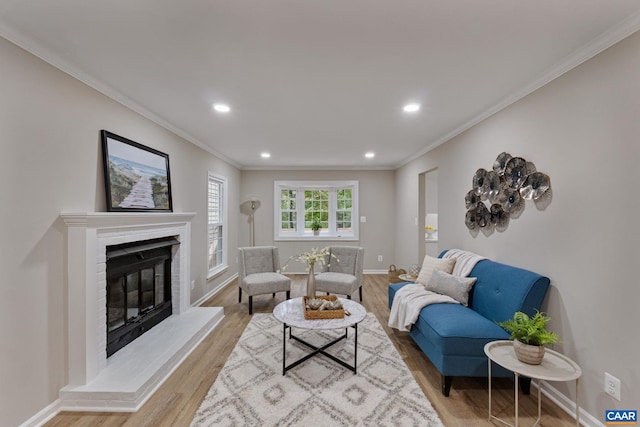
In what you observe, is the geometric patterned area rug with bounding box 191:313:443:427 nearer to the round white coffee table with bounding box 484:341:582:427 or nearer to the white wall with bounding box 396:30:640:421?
the round white coffee table with bounding box 484:341:582:427

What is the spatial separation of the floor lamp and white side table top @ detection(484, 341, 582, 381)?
4.98 metres

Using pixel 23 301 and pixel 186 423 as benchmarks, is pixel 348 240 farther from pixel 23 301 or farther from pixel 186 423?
pixel 23 301

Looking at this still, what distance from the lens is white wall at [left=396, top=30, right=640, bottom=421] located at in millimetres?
1565

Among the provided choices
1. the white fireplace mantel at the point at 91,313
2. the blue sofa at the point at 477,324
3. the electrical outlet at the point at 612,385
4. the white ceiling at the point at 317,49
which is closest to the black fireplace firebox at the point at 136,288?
the white fireplace mantel at the point at 91,313

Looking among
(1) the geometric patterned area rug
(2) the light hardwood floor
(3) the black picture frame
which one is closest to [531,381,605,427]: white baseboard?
(2) the light hardwood floor

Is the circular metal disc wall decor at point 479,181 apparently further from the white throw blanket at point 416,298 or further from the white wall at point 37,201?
the white wall at point 37,201

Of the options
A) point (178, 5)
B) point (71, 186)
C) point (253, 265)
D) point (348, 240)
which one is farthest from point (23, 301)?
point (348, 240)

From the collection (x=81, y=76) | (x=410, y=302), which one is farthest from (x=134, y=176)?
(x=410, y=302)

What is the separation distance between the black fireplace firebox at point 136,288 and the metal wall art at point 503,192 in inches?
138

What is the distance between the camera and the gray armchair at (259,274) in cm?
383

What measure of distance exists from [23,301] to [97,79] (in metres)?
1.69

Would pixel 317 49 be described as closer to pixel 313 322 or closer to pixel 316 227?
pixel 313 322

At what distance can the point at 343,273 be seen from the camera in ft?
14.3

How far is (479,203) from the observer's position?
9.71 feet
